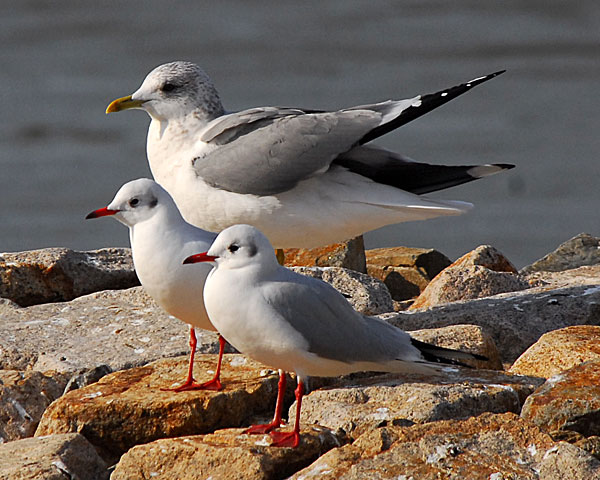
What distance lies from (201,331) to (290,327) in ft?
4.38

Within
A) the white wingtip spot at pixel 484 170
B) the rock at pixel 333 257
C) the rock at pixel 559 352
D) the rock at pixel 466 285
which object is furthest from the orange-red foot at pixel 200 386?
the rock at pixel 333 257

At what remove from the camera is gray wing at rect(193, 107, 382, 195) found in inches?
233

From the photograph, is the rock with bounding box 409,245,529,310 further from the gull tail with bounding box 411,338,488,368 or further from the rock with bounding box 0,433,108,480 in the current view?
the rock with bounding box 0,433,108,480

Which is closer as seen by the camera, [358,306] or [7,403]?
[7,403]

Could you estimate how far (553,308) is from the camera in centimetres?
566

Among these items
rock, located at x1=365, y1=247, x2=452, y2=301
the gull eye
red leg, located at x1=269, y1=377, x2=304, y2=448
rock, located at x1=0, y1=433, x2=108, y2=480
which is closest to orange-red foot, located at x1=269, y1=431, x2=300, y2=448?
red leg, located at x1=269, y1=377, x2=304, y2=448

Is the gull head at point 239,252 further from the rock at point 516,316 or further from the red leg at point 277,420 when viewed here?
the rock at point 516,316

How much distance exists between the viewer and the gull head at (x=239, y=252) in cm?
413

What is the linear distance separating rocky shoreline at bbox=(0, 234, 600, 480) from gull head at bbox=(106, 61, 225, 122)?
36.8 inches

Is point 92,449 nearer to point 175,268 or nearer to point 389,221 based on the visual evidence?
point 175,268

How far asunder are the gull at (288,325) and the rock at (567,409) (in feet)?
1.48

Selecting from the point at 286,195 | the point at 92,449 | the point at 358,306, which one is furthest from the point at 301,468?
the point at 286,195

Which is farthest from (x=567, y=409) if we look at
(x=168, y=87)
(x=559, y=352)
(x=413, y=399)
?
(x=168, y=87)

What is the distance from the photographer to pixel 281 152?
19.4ft
